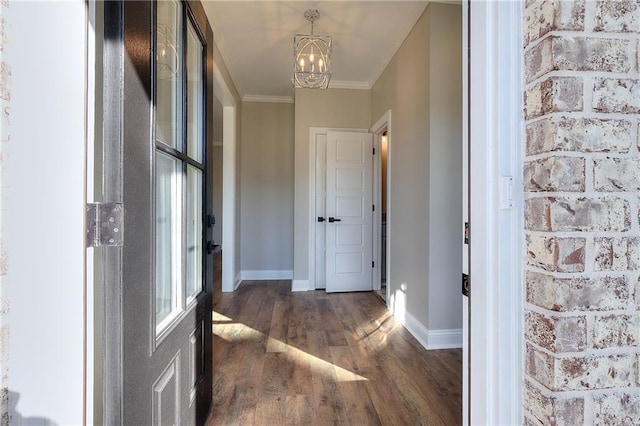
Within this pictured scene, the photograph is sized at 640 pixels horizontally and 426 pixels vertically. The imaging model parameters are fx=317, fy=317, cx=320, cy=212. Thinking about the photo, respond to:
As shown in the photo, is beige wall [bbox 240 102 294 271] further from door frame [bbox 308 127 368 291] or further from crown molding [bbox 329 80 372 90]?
crown molding [bbox 329 80 372 90]

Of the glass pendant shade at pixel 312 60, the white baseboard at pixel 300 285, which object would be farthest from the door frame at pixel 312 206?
the glass pendant shade at pixel 312 60

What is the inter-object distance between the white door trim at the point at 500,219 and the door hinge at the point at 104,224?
903 millimetres

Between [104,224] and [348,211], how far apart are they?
11.5 feet

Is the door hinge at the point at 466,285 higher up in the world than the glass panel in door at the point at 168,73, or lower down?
lower down

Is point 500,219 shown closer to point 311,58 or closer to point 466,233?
point 466,233

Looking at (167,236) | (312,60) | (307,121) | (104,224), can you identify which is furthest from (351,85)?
(104,224)

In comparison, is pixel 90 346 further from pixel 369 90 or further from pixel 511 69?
pixel 369 90

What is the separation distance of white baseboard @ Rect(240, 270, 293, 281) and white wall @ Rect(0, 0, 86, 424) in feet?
13.7

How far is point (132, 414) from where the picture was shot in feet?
2.77

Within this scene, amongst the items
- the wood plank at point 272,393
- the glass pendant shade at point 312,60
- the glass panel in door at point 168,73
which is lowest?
the wood plank at point 272,393

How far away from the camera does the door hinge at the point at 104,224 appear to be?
748 mm

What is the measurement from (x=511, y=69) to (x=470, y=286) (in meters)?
0.55

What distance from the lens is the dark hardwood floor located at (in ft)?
5.60

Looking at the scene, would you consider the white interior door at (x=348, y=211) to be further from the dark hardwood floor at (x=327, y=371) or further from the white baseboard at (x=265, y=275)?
the white baseboard at (x=265, y=275)
